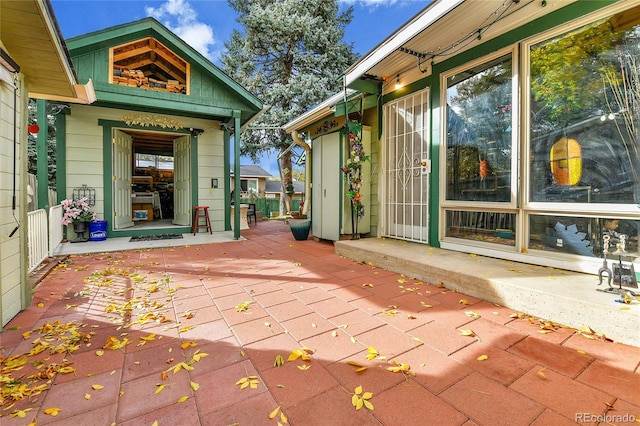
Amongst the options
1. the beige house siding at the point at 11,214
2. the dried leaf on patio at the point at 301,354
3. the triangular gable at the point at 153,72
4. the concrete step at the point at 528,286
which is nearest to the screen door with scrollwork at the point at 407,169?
the concrete step at the point at 528,286

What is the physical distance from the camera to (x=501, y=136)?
3152mm

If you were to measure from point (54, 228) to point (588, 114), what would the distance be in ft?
23.4

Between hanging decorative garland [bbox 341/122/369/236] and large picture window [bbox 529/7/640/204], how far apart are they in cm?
236

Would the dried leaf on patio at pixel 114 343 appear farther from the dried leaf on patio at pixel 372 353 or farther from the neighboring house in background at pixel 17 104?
the dried leaf on patio at pixel 372 353

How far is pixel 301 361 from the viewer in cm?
161

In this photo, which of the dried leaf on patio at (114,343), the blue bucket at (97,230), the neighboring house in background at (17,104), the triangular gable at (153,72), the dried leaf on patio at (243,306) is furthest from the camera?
the blue bucket at (97,230)

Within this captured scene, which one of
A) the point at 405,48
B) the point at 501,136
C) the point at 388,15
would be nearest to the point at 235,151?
the point at 405,48

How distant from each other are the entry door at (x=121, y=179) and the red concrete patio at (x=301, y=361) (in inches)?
139

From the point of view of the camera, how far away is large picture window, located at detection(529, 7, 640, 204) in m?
2.34

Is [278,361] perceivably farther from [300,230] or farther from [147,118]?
[147,118]

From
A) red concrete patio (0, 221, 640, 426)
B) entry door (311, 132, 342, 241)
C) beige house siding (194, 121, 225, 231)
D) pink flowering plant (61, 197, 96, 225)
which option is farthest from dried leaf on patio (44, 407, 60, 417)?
beige house siding (194, 121, 225, 231)

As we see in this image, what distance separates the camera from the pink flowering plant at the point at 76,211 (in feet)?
16.8

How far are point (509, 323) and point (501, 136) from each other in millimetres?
2138

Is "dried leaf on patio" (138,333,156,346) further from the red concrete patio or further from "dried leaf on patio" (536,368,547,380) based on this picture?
"dried leaf on patio" (536,368,547,380)
